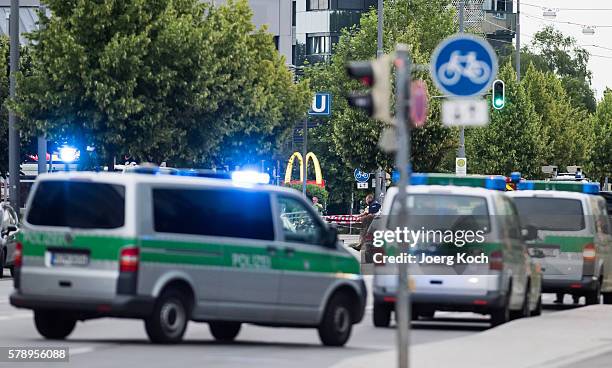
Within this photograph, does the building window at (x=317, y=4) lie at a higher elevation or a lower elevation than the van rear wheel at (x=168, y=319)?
higher

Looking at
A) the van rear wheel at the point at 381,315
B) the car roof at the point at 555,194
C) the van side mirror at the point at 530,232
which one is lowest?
the van rear wheel at the point at 381,315

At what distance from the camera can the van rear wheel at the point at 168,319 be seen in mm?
18828

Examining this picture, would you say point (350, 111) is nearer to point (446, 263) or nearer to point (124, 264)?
point (446, 263)

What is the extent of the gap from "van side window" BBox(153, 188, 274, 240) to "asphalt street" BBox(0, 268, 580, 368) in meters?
1.24

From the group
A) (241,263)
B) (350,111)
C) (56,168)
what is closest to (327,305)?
(241,263)

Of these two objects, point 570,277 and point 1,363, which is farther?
point 570,277

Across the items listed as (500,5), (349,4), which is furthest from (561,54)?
(349,4)

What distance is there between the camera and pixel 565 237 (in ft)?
92.8

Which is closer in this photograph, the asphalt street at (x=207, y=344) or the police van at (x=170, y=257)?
the asphalt street at (x=207, y=344)

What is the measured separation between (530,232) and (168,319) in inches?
345

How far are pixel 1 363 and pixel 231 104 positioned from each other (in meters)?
39.6

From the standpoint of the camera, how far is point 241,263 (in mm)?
19688

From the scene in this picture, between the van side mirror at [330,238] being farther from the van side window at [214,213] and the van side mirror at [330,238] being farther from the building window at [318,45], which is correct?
the building window at [318,45]

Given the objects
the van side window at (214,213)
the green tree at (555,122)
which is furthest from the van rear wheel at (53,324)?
the green tree at (555,122)
